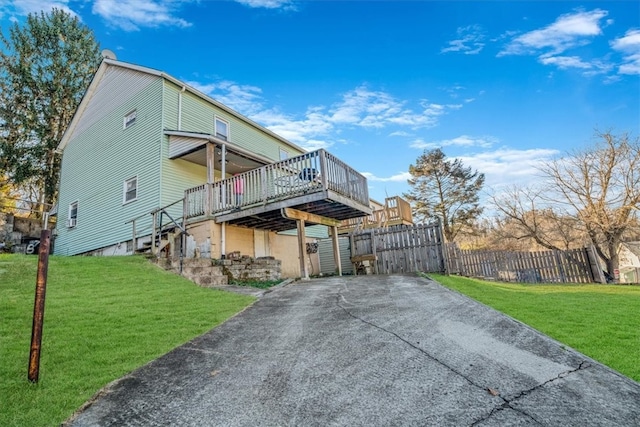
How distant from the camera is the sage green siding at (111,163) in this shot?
13250 millimetres

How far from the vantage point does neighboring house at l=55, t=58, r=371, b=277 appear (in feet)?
34.1

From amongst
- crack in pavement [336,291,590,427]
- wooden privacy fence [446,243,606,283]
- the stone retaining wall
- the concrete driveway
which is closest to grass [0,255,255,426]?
the concrete driveway

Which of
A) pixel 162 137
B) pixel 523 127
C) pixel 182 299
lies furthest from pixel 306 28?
pixel 182 299

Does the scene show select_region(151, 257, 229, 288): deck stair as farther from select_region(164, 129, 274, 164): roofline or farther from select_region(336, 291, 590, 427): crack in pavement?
select_region(336, 291, 590, 427): crack in pavement

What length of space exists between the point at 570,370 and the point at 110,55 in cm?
2180

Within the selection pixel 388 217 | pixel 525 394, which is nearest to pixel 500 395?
pixel 525 394

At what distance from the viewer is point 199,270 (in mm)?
8977

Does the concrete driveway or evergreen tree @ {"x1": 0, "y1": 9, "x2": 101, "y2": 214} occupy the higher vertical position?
evergreen tree @ {"x1": 0, "y1": 9, "x2": 101, "y2": 214}

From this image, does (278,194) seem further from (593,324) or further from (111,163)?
(111,163)

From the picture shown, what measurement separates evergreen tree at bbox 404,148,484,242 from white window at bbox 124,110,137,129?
2244 centimetres

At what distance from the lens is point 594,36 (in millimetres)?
12258

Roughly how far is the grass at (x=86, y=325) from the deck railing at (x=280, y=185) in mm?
3191

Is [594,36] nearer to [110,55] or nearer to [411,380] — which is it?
[411,380]

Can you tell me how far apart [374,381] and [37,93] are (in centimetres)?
2922
